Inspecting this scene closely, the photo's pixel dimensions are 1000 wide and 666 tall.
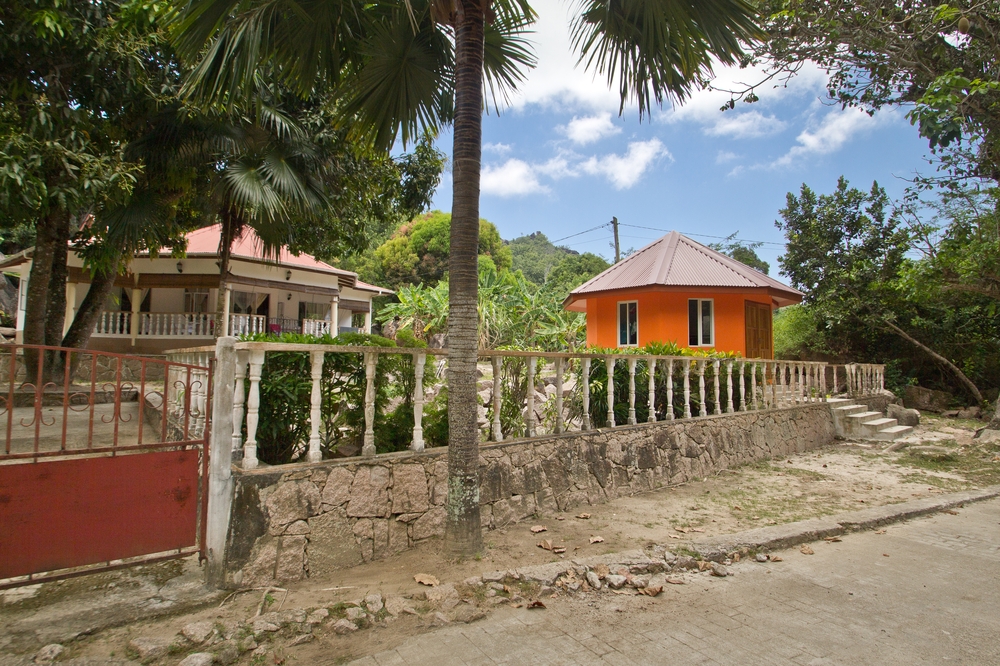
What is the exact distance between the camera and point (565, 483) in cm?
603

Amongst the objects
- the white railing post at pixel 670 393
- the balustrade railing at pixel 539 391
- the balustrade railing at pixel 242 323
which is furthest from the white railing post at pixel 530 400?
the balustrade railing at pixel 242 323

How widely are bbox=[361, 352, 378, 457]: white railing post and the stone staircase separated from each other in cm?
1261

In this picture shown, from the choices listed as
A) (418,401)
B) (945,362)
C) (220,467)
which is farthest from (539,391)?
(945,362)

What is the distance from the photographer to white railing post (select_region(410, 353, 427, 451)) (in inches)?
190

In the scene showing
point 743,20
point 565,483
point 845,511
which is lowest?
point 845,511

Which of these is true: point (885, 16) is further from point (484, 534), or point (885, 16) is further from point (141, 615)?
point (141, 615)

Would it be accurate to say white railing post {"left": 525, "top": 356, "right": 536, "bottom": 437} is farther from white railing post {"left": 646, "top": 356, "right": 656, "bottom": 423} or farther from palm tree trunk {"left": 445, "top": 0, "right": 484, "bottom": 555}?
white railing post {"left": 646, "top": 356, "right": 656, "bottom": 423}

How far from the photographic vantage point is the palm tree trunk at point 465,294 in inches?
175

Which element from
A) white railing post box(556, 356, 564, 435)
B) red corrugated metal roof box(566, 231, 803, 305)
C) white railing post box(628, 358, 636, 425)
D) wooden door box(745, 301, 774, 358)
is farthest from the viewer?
wooden door box(745, 301, 774, 358)

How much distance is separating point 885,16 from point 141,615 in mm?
14865

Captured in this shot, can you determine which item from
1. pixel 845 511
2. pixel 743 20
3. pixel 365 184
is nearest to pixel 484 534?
pixel 845 511

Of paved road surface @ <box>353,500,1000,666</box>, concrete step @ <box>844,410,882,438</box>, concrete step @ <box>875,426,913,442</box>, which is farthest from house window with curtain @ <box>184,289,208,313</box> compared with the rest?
concrete step @ <box>875,426,913,442</box>

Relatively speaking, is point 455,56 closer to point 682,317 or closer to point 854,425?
point 682,317

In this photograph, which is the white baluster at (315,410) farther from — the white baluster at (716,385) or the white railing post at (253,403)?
the white baluster at (716,385)
